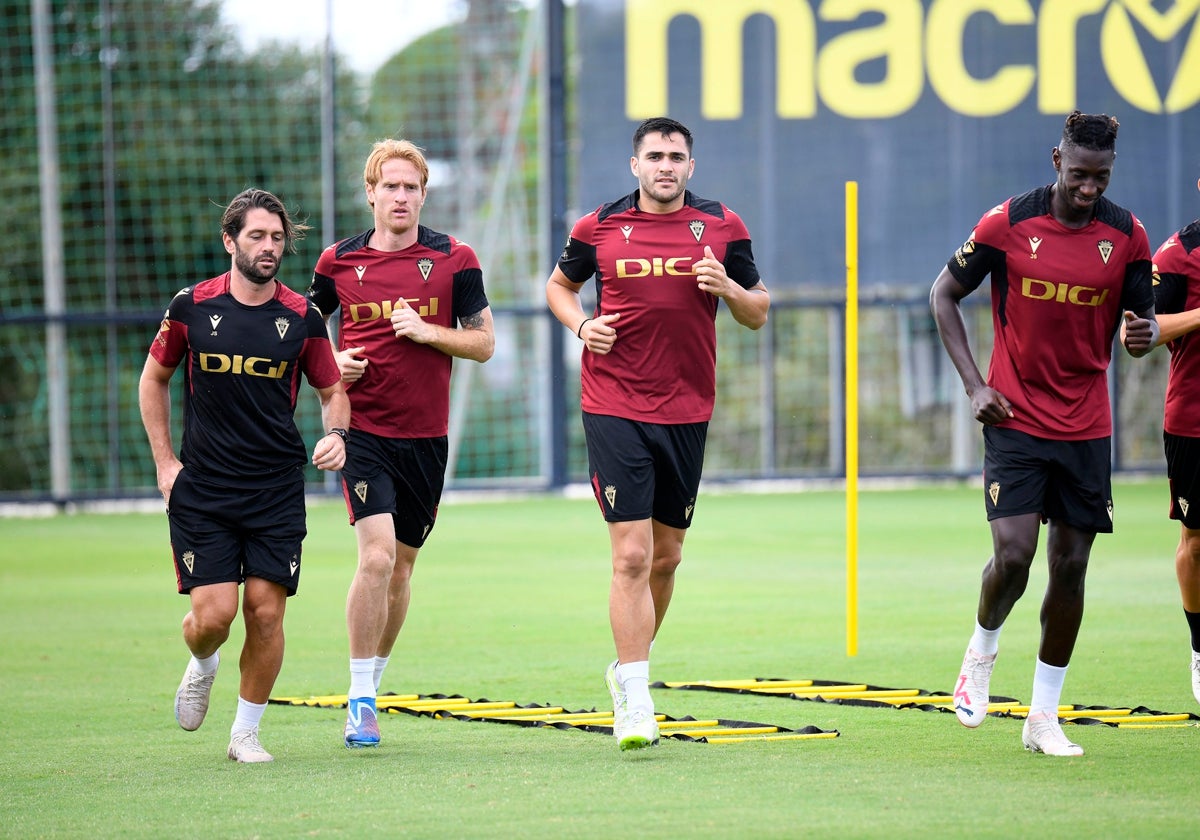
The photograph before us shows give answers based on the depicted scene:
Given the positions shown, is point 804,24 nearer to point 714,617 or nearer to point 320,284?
point 714,617

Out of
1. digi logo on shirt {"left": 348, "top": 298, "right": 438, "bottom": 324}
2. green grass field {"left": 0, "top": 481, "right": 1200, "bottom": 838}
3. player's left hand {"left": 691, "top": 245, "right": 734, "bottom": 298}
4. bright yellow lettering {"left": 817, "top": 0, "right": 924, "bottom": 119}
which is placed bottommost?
green grass field {"left": 0, "top": 481, "right": 1200, "bottom": 838}

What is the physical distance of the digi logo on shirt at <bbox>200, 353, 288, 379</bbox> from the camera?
650cm

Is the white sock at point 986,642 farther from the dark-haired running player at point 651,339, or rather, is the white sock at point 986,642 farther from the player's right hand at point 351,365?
the player's right hand at point 351,365

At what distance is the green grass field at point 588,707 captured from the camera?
5312 mm

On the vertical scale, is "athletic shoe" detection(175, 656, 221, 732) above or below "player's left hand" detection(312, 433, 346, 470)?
below

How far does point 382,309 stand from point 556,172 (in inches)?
598

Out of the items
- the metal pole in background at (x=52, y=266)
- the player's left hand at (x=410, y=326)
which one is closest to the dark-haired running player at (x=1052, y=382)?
the player's left hand at (x=410, y=326)

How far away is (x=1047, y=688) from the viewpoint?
21.2 ft

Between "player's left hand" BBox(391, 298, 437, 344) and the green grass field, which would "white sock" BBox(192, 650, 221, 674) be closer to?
the green grass field

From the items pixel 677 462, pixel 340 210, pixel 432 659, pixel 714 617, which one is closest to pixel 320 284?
pixel 677 462

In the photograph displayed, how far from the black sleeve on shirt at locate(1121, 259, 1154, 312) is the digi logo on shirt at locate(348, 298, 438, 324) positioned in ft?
9.14

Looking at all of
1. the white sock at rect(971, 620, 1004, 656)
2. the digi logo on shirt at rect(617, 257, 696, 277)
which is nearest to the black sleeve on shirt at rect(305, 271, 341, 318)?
the digi logo on shirt at rect(617, 257, 696, 277)

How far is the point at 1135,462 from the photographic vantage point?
25594 mm

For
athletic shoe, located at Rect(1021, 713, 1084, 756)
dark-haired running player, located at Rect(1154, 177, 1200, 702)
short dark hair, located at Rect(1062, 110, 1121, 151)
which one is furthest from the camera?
dark-haired running player, located at Rect(1154, 177, 1200, 702)
